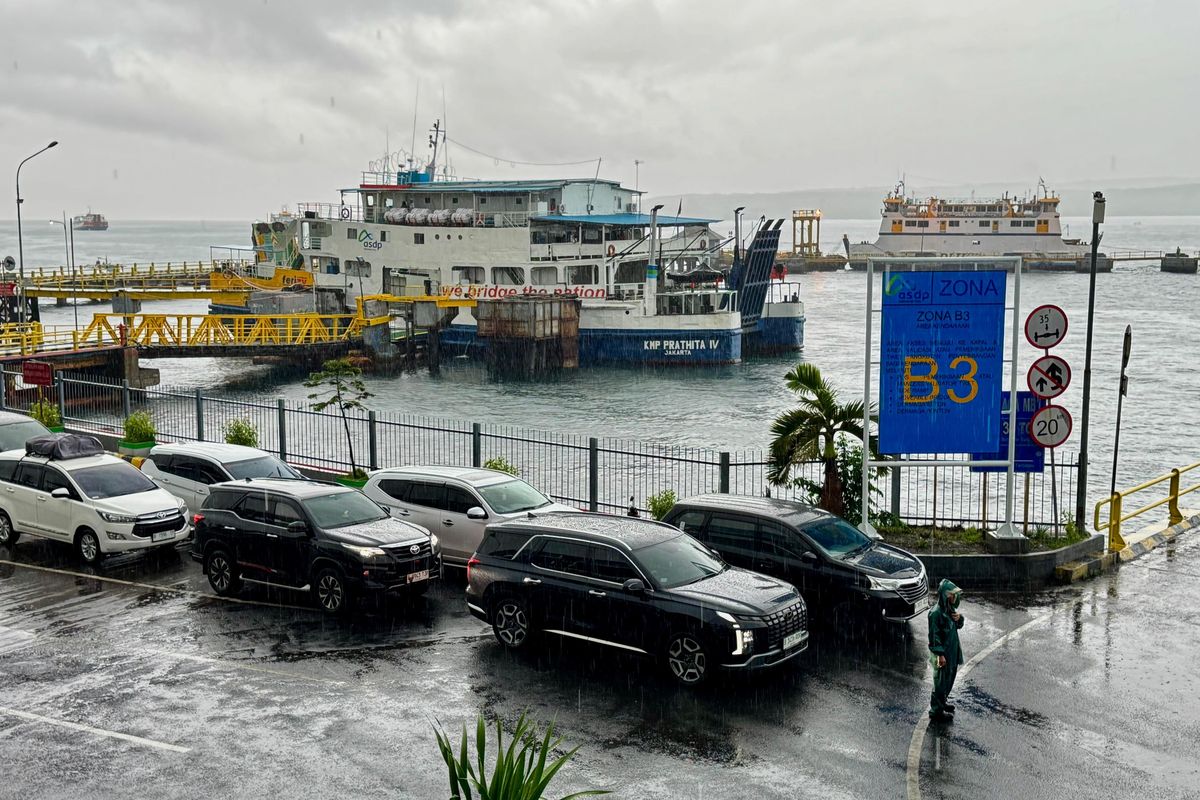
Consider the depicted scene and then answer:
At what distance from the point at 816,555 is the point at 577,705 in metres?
3.79

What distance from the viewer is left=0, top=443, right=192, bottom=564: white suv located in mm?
16578

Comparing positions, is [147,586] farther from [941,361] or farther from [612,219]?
[612,219]

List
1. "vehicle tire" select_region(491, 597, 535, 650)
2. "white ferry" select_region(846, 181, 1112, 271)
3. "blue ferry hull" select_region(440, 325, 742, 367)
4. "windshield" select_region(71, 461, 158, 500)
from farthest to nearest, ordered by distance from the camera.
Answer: "white ferry" select_region(846, 181, 1112, 271)
"blue ferry hull" select_region(440, 325, 742, 367)
"windshield" select_region(71, 461, 158, 500)
"vehicle tire" select_region(491, 597, 535, 650)

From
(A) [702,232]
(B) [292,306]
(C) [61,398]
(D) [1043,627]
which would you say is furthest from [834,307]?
(D) [1043,627]

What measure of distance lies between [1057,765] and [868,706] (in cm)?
188

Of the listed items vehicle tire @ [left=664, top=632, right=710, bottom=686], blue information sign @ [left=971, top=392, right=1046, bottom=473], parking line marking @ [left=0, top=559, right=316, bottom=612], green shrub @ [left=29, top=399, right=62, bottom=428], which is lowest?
parking line marking @ [left=0, top=559, right=316, bottom=612]

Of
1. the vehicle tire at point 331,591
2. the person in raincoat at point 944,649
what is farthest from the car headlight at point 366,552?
the person in raincoat at point 944,649

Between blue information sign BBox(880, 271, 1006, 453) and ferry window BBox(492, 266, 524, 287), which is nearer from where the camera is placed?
blue information sign BBox(880, 271, 1006, 453)

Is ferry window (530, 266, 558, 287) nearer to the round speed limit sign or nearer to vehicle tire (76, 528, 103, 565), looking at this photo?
vehicle tire (76, 528, 103, 565)

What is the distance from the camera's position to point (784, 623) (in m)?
11.6

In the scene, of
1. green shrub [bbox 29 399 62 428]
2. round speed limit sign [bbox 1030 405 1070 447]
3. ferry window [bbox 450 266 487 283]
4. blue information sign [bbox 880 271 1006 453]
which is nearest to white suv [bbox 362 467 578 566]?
blue information sign [bbox 880 271 1006 453]

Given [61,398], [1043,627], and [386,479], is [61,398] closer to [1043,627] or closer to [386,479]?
[386,479]

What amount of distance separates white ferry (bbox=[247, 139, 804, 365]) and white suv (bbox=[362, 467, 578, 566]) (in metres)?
44.0

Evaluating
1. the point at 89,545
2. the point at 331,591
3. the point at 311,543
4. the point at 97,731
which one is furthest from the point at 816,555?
the point at 89,545
